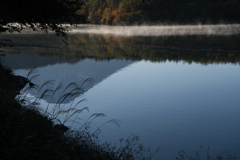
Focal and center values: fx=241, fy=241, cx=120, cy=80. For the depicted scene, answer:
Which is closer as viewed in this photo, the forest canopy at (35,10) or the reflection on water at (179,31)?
the forest canopy at (35,10)

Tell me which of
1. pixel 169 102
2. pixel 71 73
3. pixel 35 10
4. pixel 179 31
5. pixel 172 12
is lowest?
pixel 71 73

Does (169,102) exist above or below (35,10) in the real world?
below

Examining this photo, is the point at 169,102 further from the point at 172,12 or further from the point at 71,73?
the point at 172,12

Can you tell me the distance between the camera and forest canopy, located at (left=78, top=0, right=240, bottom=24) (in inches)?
3415

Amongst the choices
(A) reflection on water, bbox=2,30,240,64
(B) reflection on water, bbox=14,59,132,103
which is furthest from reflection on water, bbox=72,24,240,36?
(B) reflection on water, bbox=14,59,132,103

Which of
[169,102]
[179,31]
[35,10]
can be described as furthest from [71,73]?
[179,31]

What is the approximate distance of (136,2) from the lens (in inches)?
3784

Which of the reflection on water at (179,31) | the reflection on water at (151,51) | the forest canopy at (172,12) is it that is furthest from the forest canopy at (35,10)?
the forest canopy at (172,12)

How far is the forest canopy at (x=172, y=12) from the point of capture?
8675 centimetres

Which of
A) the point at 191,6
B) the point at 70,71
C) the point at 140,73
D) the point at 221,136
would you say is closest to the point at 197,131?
the point at 221,136

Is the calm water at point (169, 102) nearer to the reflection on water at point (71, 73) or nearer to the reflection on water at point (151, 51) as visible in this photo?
the reflection on water at point (71, 73)

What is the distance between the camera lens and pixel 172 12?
9256 cm

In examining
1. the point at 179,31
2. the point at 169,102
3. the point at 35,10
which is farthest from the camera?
the point at 179,31

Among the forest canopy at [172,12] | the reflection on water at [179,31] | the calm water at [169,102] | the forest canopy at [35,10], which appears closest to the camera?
the forest canopy at [35,10]
